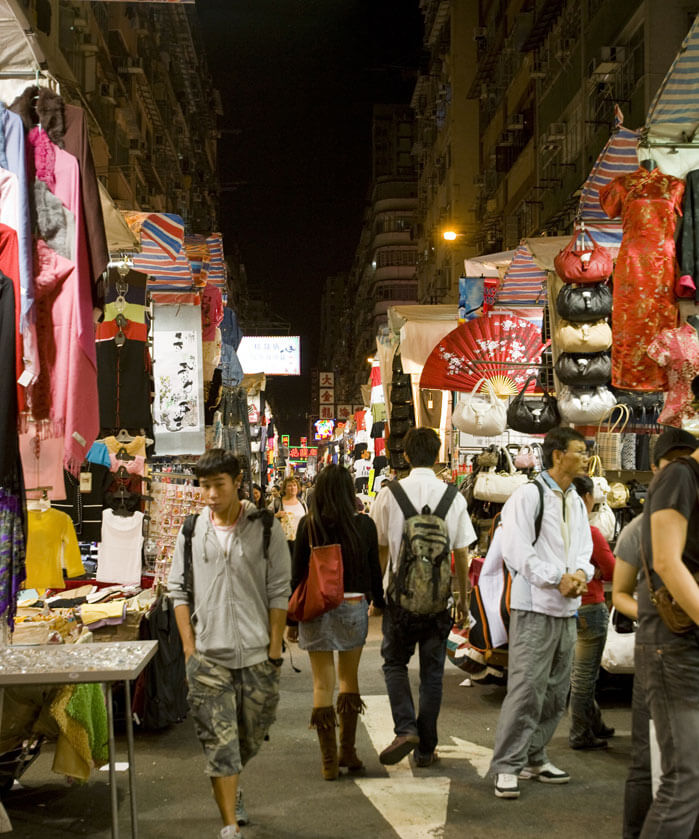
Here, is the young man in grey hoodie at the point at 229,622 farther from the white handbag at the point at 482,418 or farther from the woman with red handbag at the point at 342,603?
the white handbag at the point at 482,418

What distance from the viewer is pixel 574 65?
2142 centimetres

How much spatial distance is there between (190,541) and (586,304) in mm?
4004

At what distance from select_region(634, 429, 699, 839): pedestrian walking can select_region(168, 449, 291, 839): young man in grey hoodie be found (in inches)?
82.3

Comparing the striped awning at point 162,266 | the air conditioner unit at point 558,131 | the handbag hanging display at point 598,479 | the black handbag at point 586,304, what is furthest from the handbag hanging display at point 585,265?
the air conditioner unit at point 558,131

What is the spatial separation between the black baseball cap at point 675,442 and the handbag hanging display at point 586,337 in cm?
325

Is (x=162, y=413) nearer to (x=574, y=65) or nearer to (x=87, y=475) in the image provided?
(x=87, y=475)

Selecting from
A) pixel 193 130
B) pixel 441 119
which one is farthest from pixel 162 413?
pixel 193 130

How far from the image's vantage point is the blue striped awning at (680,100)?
5.21 m

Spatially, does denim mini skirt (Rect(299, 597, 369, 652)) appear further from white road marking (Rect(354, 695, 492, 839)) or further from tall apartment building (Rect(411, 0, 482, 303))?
tall apartment building (Rect(411, 0, 482, 303))

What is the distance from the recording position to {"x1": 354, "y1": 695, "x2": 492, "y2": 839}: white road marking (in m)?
5.29

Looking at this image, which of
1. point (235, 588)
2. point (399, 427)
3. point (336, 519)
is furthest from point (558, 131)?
point (235, 588)

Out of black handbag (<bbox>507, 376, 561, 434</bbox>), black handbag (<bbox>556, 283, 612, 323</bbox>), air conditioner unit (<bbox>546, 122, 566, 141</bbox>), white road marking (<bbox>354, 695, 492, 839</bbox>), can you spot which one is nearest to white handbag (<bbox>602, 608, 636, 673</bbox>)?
white road marking (<bbox>354, 695, 492, 839</bbox>)

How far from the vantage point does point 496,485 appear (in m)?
9.44

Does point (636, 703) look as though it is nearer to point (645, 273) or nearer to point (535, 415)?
point (645, 273)
